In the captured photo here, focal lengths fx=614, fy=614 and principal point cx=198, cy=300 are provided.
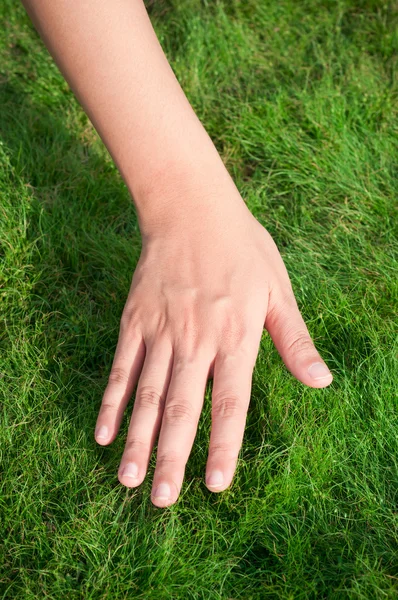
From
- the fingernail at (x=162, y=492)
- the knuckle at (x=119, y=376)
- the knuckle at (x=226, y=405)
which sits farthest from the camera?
the knuckle at (x=119, y=376)

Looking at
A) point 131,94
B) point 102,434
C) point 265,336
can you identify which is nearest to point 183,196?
point 131,94

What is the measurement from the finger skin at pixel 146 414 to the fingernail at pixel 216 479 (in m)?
0.21

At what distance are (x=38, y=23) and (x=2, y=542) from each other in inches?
72.9

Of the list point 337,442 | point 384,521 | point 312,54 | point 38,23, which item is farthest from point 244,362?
point 312,54

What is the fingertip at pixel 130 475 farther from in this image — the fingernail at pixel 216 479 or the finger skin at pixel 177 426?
the fingernail at pixel 216 479

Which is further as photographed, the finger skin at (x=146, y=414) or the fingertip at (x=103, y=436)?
the fingertip at (x=103, y=436)

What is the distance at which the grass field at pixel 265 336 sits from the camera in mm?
2061

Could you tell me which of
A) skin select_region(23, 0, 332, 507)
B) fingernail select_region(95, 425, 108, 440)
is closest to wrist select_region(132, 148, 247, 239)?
skin select_region(23, 0, 332, 507)

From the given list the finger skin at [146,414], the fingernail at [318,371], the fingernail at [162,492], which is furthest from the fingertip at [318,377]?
the fingernail at [162,492]

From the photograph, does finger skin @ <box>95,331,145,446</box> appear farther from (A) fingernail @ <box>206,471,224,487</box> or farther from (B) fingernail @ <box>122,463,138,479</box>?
(A) fingernail @ <box>206,471,224,487</box>

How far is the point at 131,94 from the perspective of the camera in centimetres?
219

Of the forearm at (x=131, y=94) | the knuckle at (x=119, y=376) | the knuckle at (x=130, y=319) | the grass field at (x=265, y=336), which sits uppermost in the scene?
the forearm at (x=131, y=94)

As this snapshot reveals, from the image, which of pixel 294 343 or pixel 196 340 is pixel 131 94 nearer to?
pixel 196 340

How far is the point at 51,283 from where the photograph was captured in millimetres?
2820
